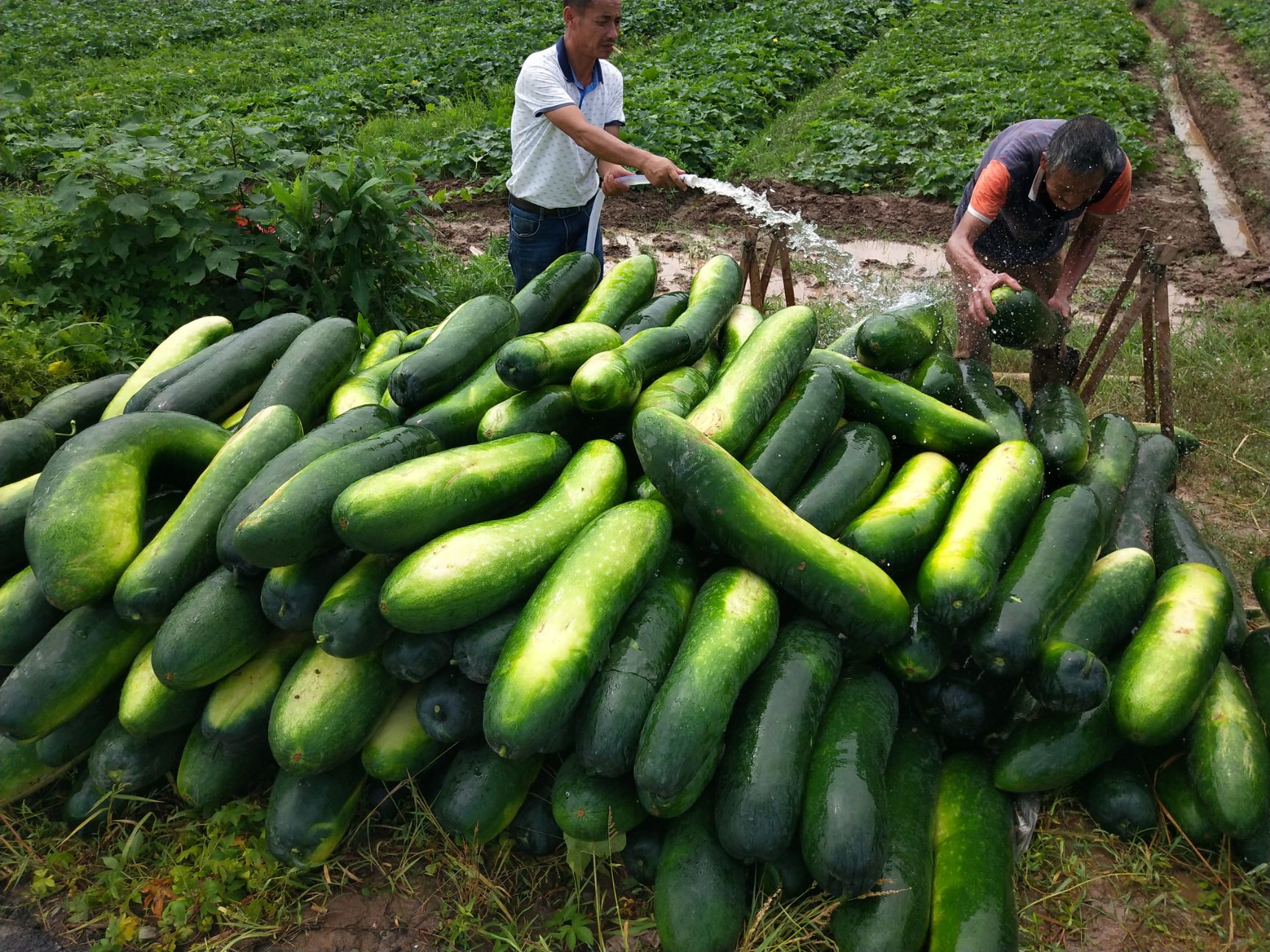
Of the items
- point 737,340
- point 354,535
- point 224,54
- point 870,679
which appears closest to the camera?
point 354,535

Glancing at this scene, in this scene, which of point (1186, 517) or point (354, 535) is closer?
point (354, 535)

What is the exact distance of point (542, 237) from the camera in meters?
4.66

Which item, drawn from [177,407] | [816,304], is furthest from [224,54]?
[177,407]

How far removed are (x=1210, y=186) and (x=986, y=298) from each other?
9505mm

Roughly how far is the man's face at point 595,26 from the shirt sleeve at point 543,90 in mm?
204

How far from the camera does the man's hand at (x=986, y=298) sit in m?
3.36

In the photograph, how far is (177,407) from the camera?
2717 mm

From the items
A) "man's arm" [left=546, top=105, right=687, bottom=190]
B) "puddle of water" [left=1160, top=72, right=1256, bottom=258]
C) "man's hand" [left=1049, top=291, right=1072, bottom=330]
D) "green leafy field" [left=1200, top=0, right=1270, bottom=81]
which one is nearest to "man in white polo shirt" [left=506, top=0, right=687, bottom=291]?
"man's arm" [left=546, top=105, right=687, bottom=190]

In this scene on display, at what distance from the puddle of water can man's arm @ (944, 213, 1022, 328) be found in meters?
5.48

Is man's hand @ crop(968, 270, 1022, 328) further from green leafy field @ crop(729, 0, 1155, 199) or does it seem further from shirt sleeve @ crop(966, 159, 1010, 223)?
green leafy field @ crop(729, 0, 1155, 199)

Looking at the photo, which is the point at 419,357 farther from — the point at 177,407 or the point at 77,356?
the point at 77,356

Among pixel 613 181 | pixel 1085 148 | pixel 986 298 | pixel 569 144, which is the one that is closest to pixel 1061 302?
pixel 1085 148

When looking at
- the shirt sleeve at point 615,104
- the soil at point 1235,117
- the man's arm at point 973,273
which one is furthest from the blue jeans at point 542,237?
the soil at point 1235,117

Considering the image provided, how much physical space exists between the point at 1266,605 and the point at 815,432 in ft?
5.45
